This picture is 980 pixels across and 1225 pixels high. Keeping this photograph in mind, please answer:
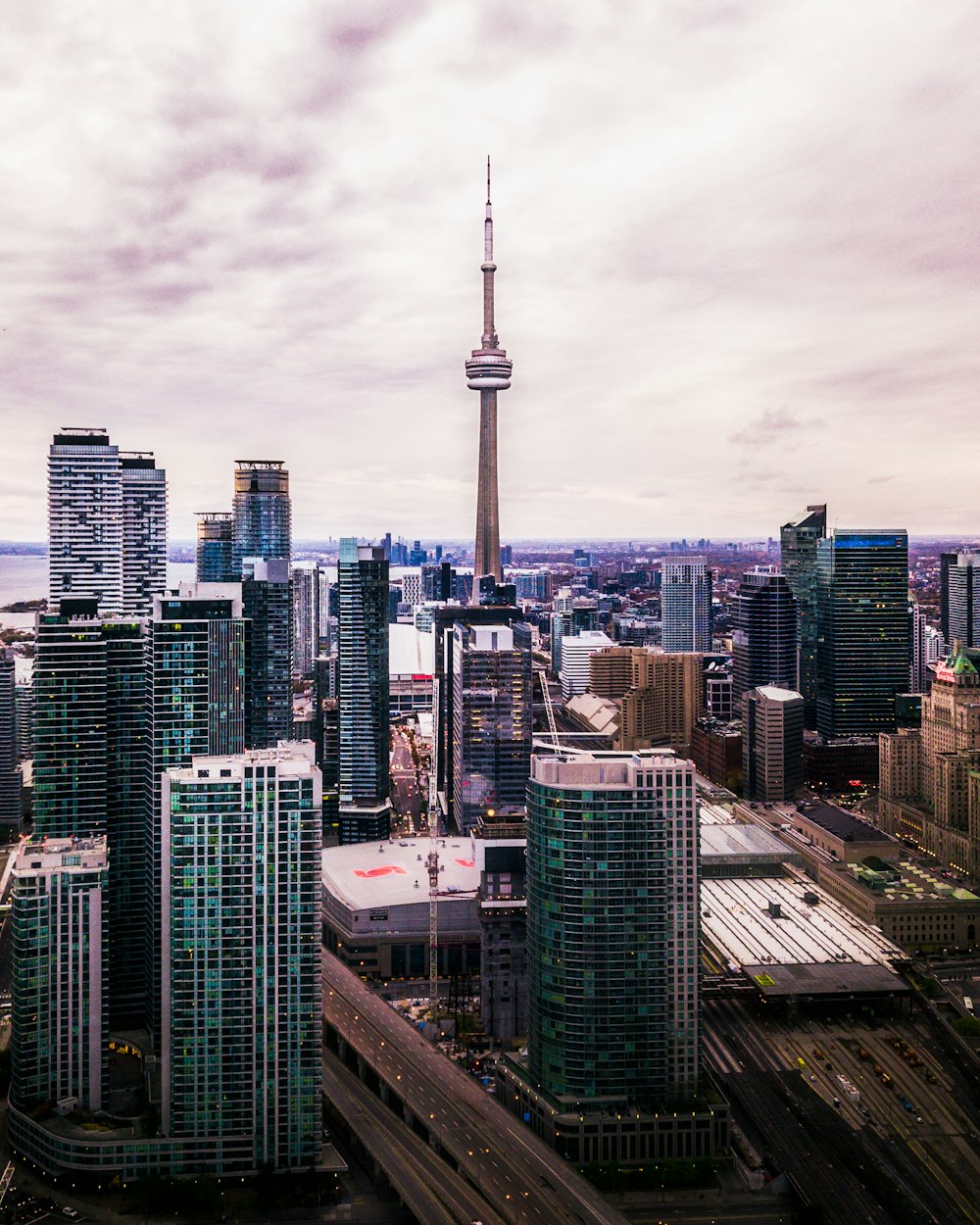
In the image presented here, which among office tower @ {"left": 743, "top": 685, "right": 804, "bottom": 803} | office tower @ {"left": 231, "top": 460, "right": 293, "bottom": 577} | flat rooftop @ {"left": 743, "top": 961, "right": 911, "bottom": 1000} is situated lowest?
flat rooftop @ {"left": 743, "top": 961, "right": 911, "bottom": 1000}

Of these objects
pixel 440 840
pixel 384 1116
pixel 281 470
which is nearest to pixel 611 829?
pixel 384 1116

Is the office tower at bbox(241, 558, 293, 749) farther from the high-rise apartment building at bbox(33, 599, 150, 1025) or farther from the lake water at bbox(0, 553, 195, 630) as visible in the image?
the lake water at bbox(0, 553, 195, 630)

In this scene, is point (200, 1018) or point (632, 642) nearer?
point (200, 1018)

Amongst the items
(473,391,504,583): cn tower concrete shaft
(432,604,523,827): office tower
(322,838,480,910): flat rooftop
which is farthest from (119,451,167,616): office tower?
(473,391,504,583): cn tower concrete shaft

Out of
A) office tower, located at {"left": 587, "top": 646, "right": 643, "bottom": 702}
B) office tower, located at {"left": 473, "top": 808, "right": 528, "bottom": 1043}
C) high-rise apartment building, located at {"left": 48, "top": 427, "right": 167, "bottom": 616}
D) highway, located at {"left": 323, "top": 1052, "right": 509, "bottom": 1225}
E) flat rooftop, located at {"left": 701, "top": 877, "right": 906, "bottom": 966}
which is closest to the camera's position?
highway, located at {"left": 323, "top": 1052, "right": 509, "bottom": 1225}

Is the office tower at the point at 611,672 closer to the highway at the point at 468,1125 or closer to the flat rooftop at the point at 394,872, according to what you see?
the flat rooftop at the point at 394,872

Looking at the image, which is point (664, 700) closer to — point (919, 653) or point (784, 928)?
point (919, 653)

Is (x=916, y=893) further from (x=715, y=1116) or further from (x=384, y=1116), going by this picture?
(x=384, y=1116)
